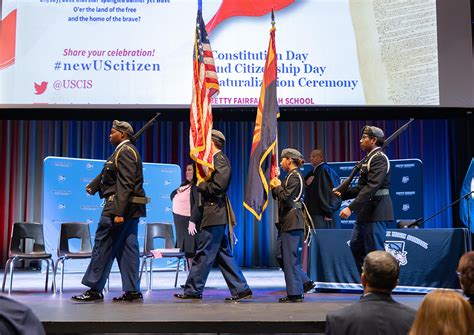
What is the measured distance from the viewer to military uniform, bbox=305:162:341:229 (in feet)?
25.0

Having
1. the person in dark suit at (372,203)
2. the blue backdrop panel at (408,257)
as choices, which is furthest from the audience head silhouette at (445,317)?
the blue backdrop panel at (408,257)

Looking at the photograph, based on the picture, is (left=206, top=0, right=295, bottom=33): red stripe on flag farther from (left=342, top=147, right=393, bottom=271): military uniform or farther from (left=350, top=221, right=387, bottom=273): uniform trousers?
(left=350, top=221, right=387, bottom=273): uniform trousers

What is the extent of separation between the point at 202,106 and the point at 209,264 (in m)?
1.61

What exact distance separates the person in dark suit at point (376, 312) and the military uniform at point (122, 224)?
10.5 feet

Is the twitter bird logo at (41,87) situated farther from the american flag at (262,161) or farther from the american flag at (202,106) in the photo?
the american flag at (262,161)

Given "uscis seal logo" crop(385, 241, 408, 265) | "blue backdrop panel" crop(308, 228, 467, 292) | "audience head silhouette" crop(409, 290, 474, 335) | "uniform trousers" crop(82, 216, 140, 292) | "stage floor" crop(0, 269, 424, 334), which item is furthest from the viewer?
"uscis seal logo" crop(385, 241, 408, 265)

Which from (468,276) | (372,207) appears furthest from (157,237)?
(468,276)

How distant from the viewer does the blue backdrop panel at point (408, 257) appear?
6.11m

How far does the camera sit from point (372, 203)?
18.0 ft

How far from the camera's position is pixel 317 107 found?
7742mm

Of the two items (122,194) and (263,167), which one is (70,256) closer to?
(122,194)

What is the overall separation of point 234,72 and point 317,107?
3.90ft

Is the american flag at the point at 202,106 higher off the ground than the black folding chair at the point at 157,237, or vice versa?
the american flag at the point at 202,106

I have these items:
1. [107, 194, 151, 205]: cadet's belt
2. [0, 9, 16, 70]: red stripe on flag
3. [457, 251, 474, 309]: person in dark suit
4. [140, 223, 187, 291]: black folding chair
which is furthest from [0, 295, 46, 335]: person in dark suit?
[0, 9, 16, 70]: red stripe on flag
